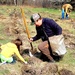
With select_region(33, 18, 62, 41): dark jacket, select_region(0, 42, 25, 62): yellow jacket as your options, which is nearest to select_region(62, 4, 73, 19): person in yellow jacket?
select_region(33, 18, 62, 41): dark jacket

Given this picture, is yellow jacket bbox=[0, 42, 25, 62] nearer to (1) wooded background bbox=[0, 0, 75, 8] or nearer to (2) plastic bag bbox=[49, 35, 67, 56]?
(2) plastic bag bbox=[49, 35, 67, 56]

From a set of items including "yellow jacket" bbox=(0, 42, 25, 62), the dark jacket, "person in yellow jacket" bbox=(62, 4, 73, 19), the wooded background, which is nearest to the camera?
"yellow jacket" bbox=(0, 42, 25, 62)

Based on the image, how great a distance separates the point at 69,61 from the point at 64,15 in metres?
10.4

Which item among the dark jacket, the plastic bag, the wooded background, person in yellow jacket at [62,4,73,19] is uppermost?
the dark jacket

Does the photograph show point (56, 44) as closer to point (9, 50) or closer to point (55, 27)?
point (55, 27)

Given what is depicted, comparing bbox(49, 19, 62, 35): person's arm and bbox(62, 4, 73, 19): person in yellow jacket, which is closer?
bbox(49, 19, 62, 35): person's arm

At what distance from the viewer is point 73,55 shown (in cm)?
941

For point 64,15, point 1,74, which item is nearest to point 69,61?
point 1,74

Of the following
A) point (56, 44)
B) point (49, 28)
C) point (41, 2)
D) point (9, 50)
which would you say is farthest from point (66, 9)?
point (9, 50)

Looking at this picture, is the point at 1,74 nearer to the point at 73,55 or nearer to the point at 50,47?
the point at 50,47

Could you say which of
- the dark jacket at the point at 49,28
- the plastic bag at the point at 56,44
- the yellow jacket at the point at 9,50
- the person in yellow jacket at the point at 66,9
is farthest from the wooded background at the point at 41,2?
the yellow jacket at the point at 9,50

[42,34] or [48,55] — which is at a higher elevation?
[42,34]

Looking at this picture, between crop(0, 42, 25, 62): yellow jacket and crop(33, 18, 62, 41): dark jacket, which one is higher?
crop(33, 18, 62, 41): dark jacket

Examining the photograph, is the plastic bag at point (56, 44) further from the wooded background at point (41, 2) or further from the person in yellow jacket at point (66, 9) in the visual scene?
the wooded background at point (41, 2)
